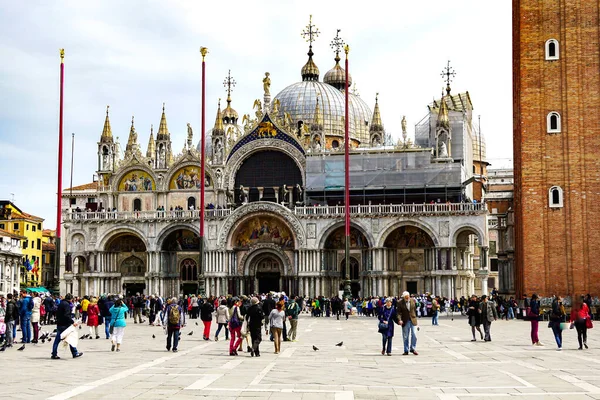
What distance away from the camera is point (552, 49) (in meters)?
45.2

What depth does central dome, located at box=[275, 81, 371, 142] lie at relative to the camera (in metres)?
79.7

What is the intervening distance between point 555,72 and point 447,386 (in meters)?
32.3

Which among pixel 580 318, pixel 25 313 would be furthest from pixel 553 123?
pixel 25 313

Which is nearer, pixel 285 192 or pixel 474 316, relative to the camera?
pixel 474 316

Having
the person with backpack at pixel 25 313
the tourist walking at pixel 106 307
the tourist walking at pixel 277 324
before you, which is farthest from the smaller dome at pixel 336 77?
the tourist walking at pixel 277 324

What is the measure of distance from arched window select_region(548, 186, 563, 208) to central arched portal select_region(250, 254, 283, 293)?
24221mm

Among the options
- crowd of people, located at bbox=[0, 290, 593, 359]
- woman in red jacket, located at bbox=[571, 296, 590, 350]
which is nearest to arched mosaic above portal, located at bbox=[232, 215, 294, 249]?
crowd of people, located at bbox=[0, 290, 593, 359]

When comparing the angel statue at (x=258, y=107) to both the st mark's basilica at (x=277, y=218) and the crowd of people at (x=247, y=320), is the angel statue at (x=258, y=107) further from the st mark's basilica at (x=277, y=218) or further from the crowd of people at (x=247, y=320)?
the crowd of people at (x=247, y=320)

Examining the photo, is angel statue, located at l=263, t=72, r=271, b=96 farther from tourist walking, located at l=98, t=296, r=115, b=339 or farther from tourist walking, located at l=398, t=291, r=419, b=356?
tourist walking, located at l=398, t=291, r=419, b=356

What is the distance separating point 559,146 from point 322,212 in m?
20.3

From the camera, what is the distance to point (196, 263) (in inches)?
2601

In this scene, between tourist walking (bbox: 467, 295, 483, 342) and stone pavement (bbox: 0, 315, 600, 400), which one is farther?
tourist walking (bbox: 467, 295, 483, 342)

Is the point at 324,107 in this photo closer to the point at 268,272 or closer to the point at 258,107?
the point at 258,107

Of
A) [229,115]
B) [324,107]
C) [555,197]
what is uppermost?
[229,115]
